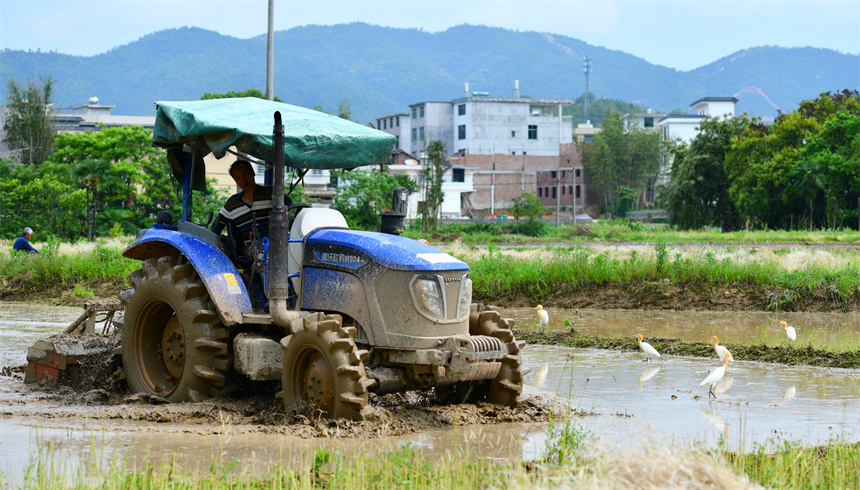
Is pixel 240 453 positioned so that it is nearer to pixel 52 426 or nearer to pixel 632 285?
pixel 52 426

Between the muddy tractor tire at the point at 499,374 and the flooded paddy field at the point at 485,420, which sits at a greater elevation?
the muddy tractor tire at the point at 499,374

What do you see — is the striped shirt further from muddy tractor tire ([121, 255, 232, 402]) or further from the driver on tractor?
muddy tractor tire ([121, 255, 232, 402])

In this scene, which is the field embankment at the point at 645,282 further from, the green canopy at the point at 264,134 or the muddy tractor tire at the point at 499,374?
the green canopy at the point at 264,134

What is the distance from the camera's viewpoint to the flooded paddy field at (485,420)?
649 cm

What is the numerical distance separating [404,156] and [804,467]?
6698 centimetres

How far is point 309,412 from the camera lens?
7387 millimetres

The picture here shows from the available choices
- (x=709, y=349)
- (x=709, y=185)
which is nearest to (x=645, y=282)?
(x=709, y=349)

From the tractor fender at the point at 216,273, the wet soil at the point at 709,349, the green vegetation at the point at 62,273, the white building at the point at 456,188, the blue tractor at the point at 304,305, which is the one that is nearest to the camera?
the blue tractor at the point at 304,305

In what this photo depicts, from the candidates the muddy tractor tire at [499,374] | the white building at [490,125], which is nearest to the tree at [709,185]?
the white building at [490,125]

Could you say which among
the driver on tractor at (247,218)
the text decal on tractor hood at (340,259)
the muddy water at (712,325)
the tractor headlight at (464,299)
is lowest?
the muddy water at (712,325)

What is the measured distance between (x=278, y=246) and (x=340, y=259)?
0.54 m

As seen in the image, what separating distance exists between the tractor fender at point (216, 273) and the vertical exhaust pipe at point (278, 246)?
18.9 inches

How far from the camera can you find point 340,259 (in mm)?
7754

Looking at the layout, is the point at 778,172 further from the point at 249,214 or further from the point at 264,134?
the point at 264,134
